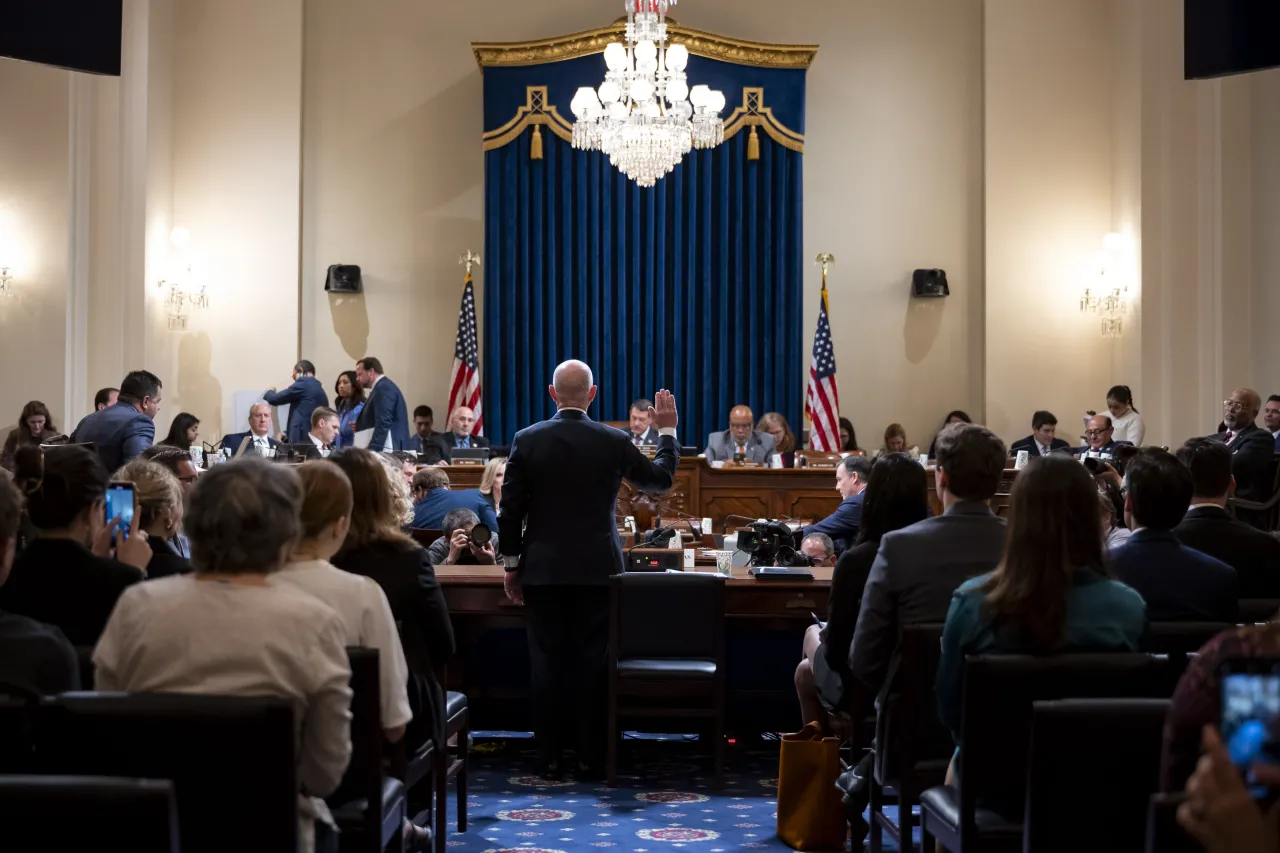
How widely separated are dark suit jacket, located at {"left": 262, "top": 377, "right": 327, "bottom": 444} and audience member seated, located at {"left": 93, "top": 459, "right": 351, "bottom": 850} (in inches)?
380

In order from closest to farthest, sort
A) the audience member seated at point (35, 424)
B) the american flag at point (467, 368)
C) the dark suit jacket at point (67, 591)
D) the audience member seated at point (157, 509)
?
the dark suit jacket at point (67, 591)
the audience member seated at point (157, 509)
the audience member seated at point (35, 424)
the american flag at point (467, 368)

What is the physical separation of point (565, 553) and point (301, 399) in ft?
23.4

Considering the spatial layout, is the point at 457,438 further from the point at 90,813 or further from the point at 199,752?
the point at 90,813

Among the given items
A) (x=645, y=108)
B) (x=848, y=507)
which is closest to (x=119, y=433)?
(x=645, y=108)

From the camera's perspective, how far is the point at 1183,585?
3629 mm

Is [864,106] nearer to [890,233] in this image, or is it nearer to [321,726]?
[890,233]

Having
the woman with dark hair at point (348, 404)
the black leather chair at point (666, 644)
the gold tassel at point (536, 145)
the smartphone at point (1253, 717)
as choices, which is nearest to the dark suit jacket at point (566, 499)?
the black leather chair at point (666, 644)

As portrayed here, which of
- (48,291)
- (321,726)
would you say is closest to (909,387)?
(48,291)

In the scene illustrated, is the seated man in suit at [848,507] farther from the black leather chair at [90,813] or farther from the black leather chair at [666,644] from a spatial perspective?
the black leather chair at [90,813]

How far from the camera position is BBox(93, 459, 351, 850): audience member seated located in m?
2.45

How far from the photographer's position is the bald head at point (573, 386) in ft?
18.4

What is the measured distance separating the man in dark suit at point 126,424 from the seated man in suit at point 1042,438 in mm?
7282

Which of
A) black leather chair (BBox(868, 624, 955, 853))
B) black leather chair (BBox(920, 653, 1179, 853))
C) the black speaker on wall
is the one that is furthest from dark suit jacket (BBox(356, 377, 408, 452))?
black leather chair (BBox(920, 653, 1179, 853))

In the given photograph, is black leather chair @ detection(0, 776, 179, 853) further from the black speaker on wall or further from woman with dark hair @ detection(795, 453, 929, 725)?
the black speaker on wall
